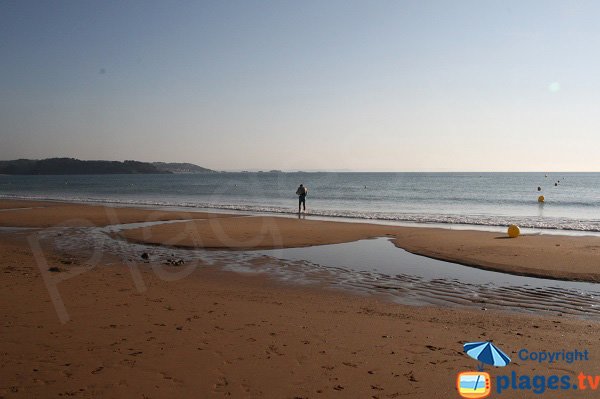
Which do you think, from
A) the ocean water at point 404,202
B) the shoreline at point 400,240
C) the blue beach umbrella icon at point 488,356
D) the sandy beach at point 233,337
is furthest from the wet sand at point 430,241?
the blue beach umbrella icon at point 488,356

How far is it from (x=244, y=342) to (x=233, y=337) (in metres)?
0.27

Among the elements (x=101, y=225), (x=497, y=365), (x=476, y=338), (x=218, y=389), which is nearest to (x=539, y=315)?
(x=476, y=338)

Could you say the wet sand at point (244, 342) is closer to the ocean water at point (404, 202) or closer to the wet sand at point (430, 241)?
the wet sand at point (430, 241)

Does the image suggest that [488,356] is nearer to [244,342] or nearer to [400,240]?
[244,342]

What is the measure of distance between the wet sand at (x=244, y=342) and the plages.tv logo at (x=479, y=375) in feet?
0.39

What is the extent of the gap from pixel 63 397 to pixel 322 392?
2.84 metres

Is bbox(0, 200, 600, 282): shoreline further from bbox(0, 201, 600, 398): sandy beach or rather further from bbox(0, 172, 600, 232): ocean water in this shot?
bbox(0, 172, 600, 232): ocean water

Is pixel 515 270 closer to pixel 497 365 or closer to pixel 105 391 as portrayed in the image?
pixel 497 365

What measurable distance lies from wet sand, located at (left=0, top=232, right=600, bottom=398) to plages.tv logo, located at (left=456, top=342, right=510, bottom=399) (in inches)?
4.7

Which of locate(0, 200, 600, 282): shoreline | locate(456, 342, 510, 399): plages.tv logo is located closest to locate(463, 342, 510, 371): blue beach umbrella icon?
locate(456, 342, 510, 399): plages.tv logo

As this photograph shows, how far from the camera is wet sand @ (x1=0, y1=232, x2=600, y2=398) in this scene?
498 centimetres

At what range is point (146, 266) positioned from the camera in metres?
12.3

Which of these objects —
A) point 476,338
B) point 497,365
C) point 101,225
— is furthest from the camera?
point 101,225

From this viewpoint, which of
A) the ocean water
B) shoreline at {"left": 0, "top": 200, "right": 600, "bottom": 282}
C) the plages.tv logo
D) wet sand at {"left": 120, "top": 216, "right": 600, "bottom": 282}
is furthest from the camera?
the ocean water
